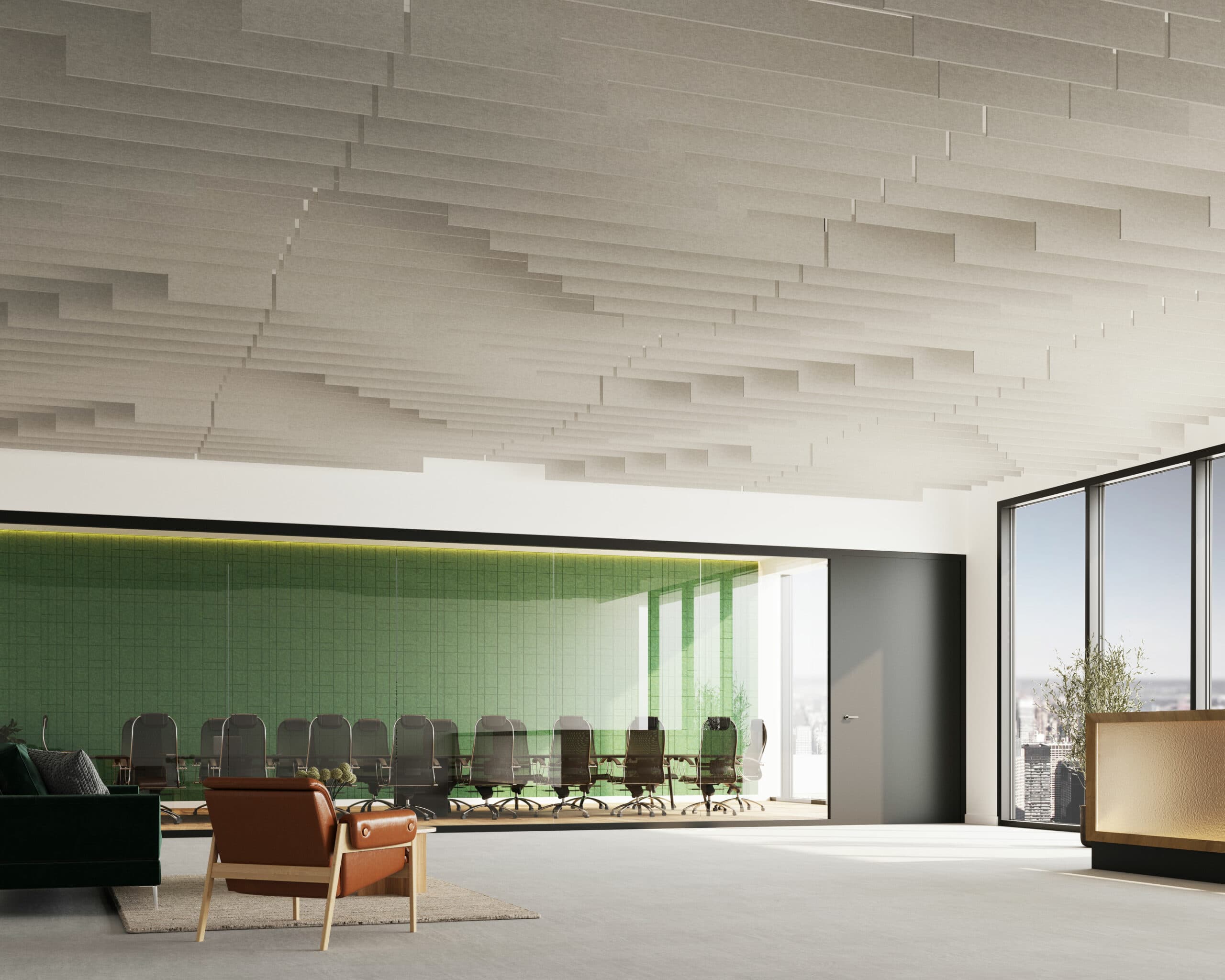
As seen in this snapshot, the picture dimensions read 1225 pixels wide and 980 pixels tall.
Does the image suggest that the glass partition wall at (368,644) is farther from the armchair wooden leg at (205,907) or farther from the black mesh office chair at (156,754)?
the armchair wooden leg at (205,907)

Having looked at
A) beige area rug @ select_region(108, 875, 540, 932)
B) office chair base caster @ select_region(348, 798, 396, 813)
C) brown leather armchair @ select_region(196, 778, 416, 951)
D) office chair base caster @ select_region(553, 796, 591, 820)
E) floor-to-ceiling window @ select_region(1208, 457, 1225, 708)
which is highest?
floor-to-ceiling window @ select_region(1208, 457, 1225, 708)

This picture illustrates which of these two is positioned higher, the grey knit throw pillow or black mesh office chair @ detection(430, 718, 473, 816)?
the grey knit throw pillow

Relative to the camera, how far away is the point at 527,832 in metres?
12.7

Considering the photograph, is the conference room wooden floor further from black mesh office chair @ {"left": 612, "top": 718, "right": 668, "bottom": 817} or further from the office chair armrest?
the office chair armrest

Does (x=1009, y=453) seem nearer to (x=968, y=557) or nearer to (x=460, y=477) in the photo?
(x=968, y=557)

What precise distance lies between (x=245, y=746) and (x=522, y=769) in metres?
2.61

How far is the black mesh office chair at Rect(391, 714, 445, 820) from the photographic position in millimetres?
12914

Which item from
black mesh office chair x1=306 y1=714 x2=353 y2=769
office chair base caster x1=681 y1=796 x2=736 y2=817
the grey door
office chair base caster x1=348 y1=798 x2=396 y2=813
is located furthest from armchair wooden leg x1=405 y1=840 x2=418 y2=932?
the grey door

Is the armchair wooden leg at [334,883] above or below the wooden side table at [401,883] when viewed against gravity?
above

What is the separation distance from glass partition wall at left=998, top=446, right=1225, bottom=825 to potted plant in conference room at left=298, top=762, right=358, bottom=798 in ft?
20.8

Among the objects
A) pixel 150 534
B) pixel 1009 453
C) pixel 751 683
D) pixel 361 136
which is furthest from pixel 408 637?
pixel 361 136

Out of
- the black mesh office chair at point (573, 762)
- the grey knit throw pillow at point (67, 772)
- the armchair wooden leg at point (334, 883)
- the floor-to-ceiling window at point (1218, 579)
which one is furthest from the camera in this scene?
the black mesh office chair at point (573, 762)

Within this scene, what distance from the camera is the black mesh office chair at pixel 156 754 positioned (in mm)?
12188

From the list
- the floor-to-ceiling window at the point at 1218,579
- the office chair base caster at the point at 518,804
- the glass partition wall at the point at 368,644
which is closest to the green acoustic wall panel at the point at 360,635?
the glass partition wall at the point at 368,644
